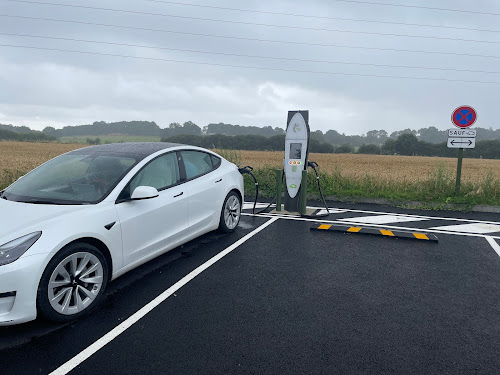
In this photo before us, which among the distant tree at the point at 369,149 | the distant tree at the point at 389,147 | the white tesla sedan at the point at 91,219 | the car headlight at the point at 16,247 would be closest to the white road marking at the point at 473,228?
the white tesla sedan at the point at 91,219

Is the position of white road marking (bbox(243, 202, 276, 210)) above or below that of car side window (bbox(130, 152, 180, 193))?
below

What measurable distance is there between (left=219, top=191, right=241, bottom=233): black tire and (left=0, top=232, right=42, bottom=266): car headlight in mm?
3171

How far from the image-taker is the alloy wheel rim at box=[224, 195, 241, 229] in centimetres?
614

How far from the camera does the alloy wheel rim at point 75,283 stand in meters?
3.24

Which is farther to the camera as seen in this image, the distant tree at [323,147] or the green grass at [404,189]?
the distant tree at [323,147]

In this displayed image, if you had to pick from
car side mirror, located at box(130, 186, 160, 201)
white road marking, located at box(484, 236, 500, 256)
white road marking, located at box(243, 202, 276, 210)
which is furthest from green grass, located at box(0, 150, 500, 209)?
car side mirror, located at box(130, 186, 160, 201)

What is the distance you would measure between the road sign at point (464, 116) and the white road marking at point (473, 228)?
2.91 metres

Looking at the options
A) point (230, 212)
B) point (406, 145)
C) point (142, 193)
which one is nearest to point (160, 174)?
point (142, 193)

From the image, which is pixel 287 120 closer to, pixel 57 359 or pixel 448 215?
pixel 448 215

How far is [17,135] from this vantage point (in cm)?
6788

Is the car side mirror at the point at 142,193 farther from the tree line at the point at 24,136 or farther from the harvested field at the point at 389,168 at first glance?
the tree line at the point at 24,136

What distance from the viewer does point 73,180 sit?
4285 millimetres

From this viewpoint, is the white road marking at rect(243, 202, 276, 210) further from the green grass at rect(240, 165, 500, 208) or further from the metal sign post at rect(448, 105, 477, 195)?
the metal sign post at rect(448, 105, 477, 195)

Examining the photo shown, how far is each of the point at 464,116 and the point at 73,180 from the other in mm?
9167
